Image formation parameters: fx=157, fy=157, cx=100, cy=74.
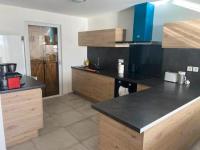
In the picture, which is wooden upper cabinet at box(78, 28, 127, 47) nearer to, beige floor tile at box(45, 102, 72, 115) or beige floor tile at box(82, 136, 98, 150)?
beige floor tile at box(45, 102, 72, 115)

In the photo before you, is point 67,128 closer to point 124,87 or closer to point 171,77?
point 124,87

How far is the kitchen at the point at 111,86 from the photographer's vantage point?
5.23 feet

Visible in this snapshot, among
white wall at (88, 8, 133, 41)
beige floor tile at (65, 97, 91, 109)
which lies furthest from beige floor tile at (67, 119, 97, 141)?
white wall at (88, 8, 133, 41)

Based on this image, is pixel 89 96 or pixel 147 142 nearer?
pixel 147 142

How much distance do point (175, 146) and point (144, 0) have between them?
94.2 inches

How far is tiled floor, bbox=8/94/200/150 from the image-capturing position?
7.66 ft

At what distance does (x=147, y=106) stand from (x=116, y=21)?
2757 mm

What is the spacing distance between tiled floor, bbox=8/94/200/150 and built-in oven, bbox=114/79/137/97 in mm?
761

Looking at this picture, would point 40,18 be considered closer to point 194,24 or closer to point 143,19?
point 143,19

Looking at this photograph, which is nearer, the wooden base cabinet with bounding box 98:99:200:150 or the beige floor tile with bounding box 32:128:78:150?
the wooden base cabinet with bounding box 98:99:200:150

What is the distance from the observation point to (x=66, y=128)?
9.29 feet

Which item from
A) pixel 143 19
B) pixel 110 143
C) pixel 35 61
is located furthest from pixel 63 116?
pixel 143 19

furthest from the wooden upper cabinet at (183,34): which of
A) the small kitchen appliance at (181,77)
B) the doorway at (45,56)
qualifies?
the doorway at (45,56)

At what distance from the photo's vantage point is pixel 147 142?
1.34 metres
